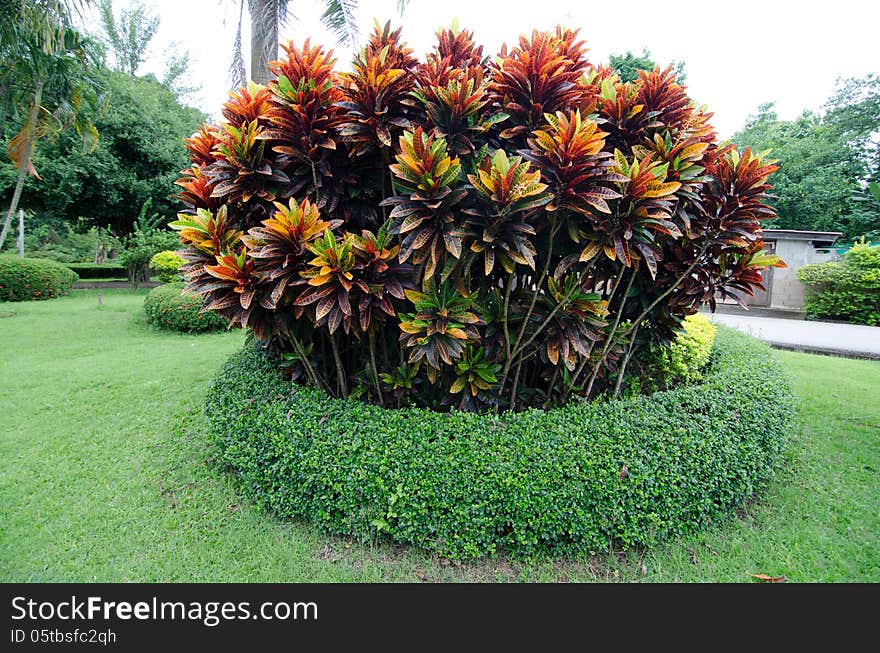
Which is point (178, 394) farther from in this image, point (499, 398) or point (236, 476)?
point (499, 398)

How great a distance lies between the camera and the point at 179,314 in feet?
26.6

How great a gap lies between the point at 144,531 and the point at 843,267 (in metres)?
14.3

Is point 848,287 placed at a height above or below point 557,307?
above

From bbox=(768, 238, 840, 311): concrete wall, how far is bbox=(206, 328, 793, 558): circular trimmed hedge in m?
13.1

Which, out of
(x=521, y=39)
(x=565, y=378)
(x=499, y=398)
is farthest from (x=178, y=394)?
(x=521, y=39)

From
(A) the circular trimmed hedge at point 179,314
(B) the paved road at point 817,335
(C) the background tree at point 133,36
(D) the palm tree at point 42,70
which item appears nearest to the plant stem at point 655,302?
(B) the paved road at point 817,335

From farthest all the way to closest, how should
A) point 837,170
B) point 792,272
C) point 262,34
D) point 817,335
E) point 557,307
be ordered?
point 837,170, point 792,272, point 817,335, point 262,34, point 557,307

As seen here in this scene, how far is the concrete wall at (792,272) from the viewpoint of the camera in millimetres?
13438

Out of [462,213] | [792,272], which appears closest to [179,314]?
[462,213]

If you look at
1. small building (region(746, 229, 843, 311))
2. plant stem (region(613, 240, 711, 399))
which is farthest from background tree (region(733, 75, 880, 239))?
plant stem (region(613, 240, 711, 399))

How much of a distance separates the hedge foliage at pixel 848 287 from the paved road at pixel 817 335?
1.61 ft

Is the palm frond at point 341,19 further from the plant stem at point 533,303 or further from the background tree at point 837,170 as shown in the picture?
the background tree at point 837,170

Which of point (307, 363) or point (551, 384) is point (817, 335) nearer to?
point (551, 384)

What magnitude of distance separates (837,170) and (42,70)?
2545 cm
